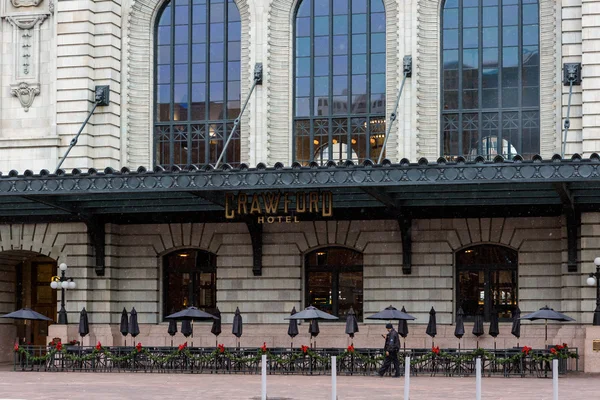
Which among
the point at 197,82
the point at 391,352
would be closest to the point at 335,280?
the point at 391,352

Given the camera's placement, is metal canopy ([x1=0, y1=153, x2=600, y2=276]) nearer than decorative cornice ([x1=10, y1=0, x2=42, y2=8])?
Yes

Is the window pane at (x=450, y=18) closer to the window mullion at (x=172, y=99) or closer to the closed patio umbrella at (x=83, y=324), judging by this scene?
the window mullion at (x=172, y=99)

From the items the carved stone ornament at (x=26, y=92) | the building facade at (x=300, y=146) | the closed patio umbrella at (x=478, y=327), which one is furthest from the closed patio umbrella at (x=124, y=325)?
the closed patio umbrella at (x=478, y=327)

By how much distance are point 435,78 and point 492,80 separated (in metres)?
1.93

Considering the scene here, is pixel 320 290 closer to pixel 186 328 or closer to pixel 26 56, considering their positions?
pixel 186 328

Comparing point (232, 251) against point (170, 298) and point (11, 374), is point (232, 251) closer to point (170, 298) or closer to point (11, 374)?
point (170, 298)

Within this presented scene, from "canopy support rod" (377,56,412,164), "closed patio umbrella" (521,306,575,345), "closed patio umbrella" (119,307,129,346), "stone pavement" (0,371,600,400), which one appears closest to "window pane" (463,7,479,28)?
"canopy support rod" (377,56,412,164)

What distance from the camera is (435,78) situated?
131ft

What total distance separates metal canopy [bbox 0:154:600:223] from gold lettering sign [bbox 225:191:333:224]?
35 cm

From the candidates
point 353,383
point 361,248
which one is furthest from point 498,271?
point 353,383

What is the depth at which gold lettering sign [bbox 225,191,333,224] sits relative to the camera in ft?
120

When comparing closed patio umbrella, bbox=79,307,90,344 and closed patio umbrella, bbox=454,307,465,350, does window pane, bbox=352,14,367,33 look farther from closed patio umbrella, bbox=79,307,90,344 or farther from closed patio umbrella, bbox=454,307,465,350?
closed patio umbrella, bbox=79,307,90,344

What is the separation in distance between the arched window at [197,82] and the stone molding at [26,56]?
14.1ft

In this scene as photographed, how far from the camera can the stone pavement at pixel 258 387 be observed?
2638 cm
